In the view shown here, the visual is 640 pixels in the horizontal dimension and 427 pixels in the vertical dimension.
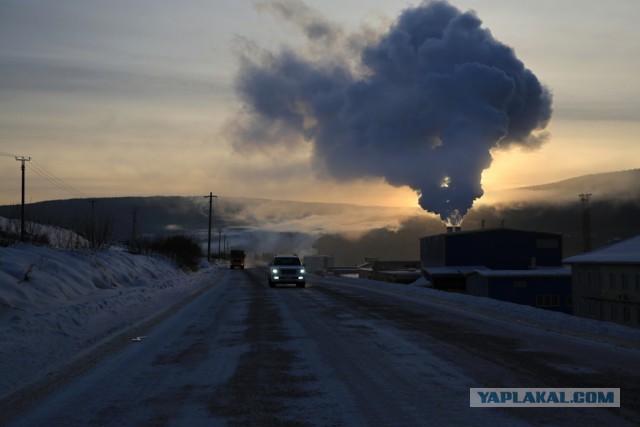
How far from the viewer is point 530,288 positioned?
63.9 metres

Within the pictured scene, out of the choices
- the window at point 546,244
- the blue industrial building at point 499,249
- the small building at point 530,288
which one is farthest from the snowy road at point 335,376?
the window at point 546,244

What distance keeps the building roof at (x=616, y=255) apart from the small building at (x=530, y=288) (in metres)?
4.46

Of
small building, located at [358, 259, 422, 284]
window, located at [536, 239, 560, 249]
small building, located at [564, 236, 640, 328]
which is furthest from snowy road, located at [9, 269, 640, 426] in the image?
small building, located at [358, 259, 422, 284]

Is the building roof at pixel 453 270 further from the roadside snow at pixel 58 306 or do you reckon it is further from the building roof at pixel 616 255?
the roadside snow at pixel 58 306

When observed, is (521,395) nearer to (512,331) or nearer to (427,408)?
(427,408)

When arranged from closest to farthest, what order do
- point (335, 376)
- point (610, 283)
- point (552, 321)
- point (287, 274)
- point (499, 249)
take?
point (335, 376) → point (552, 321) → point (287, 274) → point (610, 283) → point (499, 249)

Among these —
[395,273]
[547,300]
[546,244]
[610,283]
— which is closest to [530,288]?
[547,300]

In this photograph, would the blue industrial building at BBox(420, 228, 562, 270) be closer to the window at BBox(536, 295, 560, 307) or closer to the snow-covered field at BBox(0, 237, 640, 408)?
the window at BBox(536, 295, 560, 307)

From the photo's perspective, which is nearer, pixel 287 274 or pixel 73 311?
pixel 73 311

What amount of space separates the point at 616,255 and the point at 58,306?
160ft

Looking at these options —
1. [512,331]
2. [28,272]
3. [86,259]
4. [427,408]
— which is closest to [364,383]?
[427,408]

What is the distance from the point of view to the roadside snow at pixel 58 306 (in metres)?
10.7

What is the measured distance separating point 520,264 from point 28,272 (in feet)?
213

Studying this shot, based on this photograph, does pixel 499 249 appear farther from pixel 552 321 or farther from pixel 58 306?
pixel 58 306
